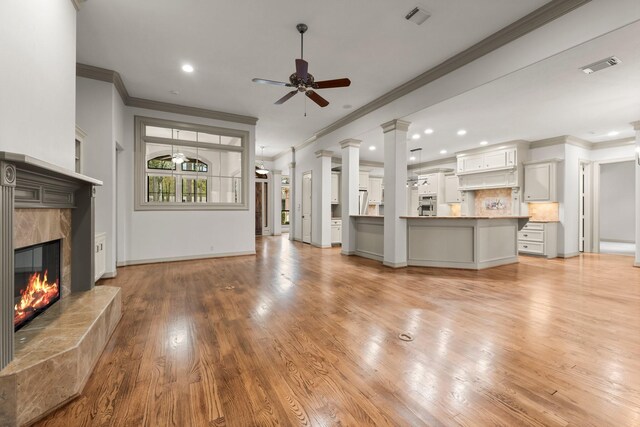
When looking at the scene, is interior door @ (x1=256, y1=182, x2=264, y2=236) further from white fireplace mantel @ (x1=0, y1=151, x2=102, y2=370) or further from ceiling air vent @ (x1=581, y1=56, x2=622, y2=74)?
ceiling air vent @ (x1=581, y1=56, x2=622, y2=74)

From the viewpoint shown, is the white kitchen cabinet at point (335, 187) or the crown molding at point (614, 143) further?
the white kitchen cabinet at point (335, 187)

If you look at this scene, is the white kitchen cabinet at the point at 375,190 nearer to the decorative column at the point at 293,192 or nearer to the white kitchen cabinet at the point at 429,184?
the white kitchen cabinet at the point at 429,184

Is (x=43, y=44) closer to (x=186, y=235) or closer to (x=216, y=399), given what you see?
(x=216, y=399)

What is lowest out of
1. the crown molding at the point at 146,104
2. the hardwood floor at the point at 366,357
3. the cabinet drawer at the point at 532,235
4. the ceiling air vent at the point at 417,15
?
the hardwood floor at the point at 366,357

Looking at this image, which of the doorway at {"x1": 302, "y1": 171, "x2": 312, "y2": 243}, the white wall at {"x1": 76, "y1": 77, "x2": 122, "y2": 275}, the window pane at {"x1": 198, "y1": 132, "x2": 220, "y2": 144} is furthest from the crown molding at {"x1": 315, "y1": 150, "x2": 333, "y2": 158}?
the white wall at {"x1": 76, "y1": 77, "x2": 122, "y2": 275}

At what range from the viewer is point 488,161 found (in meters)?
7.80

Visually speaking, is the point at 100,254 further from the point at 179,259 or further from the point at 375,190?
the point at 375,190

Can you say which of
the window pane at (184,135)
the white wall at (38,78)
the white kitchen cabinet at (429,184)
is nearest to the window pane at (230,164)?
the window pane at (184,135)

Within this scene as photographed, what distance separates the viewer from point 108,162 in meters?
4.27

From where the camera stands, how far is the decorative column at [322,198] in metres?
7.77

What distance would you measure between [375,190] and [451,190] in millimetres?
2501

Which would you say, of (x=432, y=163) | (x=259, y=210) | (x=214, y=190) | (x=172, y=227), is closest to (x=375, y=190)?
(x=432, y=163)

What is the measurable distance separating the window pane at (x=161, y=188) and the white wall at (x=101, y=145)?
4.18 ft

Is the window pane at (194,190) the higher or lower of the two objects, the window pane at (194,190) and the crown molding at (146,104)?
the lower
